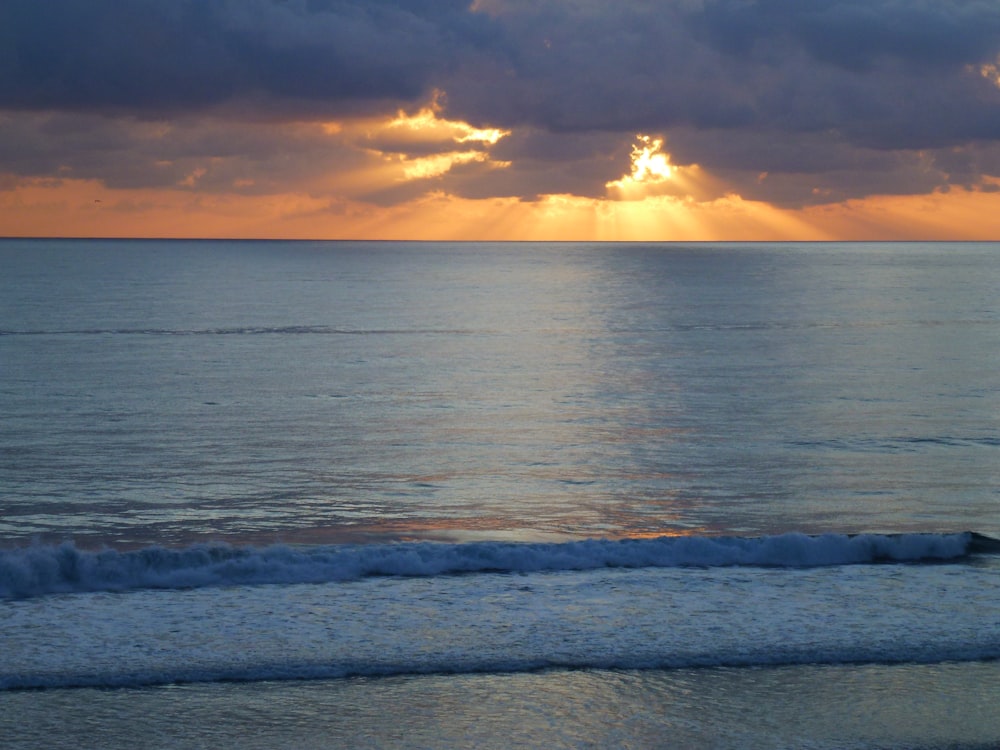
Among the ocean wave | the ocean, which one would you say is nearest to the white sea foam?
the ocean

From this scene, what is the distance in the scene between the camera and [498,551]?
1130cm

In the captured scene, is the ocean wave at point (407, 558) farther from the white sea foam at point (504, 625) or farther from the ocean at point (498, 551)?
the white sea foam at point (504, 625)

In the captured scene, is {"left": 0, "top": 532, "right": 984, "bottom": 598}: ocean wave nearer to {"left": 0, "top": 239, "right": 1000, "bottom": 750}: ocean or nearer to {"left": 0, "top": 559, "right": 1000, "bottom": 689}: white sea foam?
{"left": 0, "top": 239, "right": 1000, "bottom": 750}: ocean

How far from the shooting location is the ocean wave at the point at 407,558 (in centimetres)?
1041

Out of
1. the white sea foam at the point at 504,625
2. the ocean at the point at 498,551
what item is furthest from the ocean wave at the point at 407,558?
the white sea foam at the point at 504,625

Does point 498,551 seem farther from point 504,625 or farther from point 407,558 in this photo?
point 504,625

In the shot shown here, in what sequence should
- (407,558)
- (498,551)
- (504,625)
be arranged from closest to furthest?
(504,625) → (407,558) → (498,551)

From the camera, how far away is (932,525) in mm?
14211

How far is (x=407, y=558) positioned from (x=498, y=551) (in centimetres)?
96

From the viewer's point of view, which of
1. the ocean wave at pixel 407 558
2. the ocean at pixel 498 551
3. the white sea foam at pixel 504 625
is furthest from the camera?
the ocean wave at pixel 407 558

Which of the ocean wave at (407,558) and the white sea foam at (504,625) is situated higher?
the ocean wave at (407,558)

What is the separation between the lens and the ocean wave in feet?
34.2

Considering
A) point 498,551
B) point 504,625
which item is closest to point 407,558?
point 498,551

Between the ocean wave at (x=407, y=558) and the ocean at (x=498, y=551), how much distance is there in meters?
0.04
